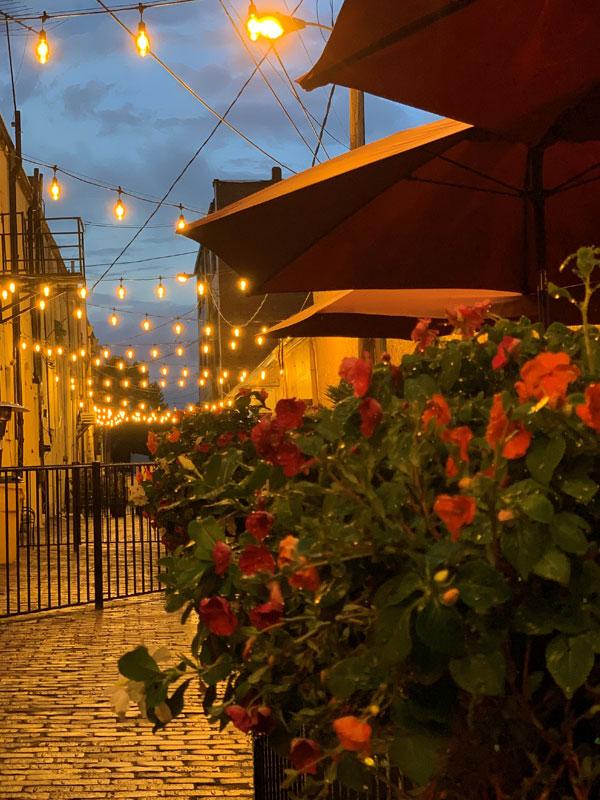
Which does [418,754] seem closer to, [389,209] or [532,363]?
[532,363]

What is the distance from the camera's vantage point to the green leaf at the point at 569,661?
1.28 m

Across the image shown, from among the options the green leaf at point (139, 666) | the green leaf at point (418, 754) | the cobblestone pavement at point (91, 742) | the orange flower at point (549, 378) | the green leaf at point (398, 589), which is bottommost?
the cobblestone pavement at point (91, 742)

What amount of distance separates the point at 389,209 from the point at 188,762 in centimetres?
328

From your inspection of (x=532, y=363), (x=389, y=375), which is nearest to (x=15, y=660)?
(x=389, y=375)

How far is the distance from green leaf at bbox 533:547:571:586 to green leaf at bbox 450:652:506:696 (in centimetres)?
13

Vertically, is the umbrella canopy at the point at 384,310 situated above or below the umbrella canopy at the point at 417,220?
below

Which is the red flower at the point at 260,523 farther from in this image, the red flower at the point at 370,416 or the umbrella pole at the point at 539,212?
the umbrella pole at the point at 539,212

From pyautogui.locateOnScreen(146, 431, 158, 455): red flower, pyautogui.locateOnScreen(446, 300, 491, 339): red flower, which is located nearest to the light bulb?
pyautogui.locateOnScreen(146, 431, 158, 455): red flower

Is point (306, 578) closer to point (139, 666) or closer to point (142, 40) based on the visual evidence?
point (139, 666)

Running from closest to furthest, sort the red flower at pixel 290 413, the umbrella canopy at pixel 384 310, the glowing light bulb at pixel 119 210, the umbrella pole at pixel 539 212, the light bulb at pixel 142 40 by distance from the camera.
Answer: the red flower at pixel 290 413, the umbrella pole at pixel 539 212, the umbrella canopy at pixel 384 310, the light bulb at pixel 142 40, the glowing light bulb at pixel 119 210

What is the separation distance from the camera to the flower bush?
128 centimetres

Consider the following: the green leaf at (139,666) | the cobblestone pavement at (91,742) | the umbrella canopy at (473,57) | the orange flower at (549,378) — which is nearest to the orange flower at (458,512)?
the orange flower at (549,378)

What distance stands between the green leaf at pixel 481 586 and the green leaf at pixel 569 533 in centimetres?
10

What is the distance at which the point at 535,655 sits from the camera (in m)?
1.50
